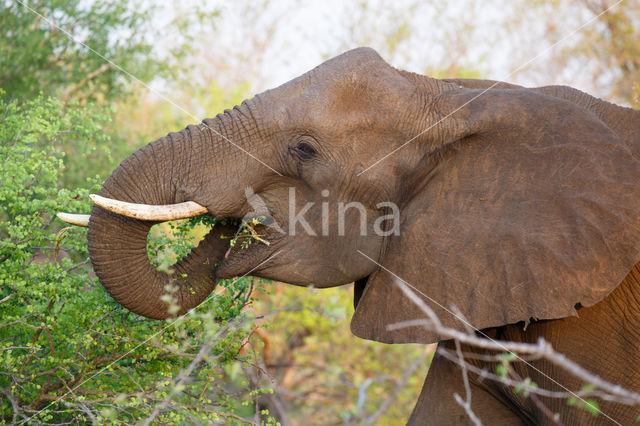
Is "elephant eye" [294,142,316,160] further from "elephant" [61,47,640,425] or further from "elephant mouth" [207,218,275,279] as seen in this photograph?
"elephant mouth" [207,218,275,279]

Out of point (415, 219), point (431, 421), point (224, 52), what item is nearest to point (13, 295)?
point (415, 219)

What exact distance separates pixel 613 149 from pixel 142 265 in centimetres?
209

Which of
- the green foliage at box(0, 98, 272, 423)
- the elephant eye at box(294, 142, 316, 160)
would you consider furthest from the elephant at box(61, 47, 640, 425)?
the green foliage at box(0, 98, 272, 423)

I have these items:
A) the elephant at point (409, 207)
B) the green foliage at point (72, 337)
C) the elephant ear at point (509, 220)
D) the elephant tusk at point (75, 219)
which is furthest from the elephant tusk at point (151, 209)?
the elephant ear at point (509, 220)

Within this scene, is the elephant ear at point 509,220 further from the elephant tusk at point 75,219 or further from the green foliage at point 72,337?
the elephant tusk at point 75,219

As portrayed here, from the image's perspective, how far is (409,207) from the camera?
11.6ft

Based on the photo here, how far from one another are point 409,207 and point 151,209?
45.3 inches

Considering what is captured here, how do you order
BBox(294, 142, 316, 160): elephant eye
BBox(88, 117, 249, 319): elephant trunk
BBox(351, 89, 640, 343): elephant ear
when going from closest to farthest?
1. BBox(351, 89, 640, 343): elephant ear
2. BBox(88, 117, 249, 319): elephant trunk
3. BBox(294, 142, 316, 160): elephant eye

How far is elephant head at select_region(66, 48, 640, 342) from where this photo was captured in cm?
329

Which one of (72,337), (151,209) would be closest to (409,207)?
(151,209)

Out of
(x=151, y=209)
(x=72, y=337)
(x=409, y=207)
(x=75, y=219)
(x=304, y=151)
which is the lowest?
(x=72, y=337)

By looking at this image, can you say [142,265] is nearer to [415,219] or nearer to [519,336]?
[415,219]

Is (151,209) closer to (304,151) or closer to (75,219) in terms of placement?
(75,219)

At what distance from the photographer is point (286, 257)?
3547 mm
